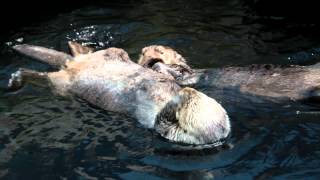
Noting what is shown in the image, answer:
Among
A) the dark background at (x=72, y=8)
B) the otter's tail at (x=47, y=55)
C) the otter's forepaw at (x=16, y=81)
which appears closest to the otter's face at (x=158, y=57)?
the otter's tail at (x=47, y=55)

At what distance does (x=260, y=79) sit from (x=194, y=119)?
1309mm

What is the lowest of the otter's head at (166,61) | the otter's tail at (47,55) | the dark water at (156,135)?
the dark water at (156,135)

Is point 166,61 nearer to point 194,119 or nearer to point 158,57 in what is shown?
point 158,57

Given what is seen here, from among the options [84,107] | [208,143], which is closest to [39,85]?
[84,107]

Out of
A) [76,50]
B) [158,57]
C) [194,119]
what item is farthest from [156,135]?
[76,50]

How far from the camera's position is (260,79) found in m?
5.86

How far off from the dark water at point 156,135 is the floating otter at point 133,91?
11 centimetres

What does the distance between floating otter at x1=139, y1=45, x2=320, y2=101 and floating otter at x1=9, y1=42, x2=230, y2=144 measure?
364 millimetres

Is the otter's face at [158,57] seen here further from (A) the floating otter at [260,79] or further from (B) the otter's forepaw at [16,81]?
(B) the otter's forepaw at [16,81]

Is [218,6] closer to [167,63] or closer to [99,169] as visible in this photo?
[167,63]

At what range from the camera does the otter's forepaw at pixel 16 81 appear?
6.43 metres

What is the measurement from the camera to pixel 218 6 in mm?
8828

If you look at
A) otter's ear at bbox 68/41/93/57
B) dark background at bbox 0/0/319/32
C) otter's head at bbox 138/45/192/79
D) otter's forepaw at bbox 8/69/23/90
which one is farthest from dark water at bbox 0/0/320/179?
otter's ear at bbox 68/41/93/57

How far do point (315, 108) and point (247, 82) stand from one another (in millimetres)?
750
